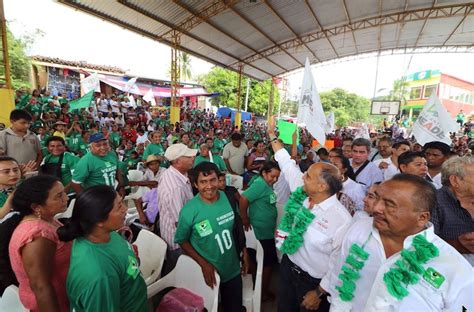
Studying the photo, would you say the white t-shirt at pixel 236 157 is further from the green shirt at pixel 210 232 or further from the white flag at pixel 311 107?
the green shirt at pixel 210 232

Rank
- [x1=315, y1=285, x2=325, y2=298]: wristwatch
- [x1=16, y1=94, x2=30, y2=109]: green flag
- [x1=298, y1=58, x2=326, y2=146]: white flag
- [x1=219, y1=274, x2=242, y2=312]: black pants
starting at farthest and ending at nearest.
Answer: [x1=16, y1=94, x2=30, y2=109]: green flag, [x1=298, y1=58, x2=326, y2=146]: white flag, [x1=219, y1=274, x2=242, y2=312]: black pants, [x1=315, y1=285, x2=325, y2=298]: wristwatch

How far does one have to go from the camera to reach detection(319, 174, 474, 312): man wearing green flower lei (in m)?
1.19

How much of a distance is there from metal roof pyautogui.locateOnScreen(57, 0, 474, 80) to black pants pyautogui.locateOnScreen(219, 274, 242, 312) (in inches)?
358

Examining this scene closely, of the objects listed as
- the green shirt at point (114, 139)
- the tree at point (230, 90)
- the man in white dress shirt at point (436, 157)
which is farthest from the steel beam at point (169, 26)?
the tree at point (230, 90)

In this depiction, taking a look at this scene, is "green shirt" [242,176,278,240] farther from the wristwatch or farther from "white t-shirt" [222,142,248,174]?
"white t-shirt" [222,142,248,174]

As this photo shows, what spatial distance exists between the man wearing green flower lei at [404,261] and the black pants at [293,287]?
1.36ft

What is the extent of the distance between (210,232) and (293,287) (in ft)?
2.49

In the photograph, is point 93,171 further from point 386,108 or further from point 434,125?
point 386,108

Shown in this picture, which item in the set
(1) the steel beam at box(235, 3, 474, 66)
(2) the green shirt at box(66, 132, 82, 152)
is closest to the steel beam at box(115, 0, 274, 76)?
(1) the steel beam at box(235, 3, 474, 66)

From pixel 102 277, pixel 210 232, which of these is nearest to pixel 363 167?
pixel 210 232

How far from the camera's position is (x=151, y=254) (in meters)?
2.53

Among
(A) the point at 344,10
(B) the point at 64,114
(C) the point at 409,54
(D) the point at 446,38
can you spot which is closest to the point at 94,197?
(B) the point at 64,114

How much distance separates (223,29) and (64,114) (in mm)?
7255

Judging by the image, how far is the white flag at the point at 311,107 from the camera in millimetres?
3061
